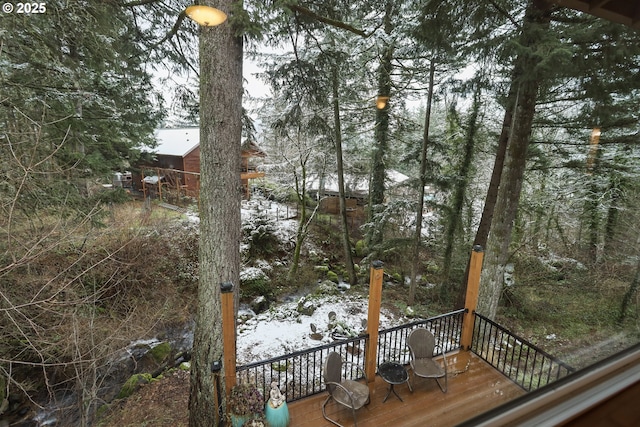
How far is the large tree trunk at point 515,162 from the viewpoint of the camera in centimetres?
377

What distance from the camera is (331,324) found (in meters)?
6.48

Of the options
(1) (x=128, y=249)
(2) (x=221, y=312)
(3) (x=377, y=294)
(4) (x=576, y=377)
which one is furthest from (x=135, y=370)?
(4) (x=576, y=377)

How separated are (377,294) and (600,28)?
366 centimetres

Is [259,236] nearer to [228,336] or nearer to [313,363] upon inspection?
[313,363]

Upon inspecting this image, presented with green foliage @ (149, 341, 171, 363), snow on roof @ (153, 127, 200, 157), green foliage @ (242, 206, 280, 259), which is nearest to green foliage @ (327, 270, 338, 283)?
green foliage @ (242, 206, 280, 259)

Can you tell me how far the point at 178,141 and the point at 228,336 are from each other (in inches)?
364

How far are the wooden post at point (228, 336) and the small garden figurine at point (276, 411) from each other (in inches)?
20.6

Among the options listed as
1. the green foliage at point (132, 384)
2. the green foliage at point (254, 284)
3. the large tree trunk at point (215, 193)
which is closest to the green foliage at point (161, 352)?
the green foliage at point (132, 384)

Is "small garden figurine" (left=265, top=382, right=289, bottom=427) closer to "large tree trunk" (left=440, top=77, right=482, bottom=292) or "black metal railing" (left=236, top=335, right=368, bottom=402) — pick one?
"black metal railing" (left=236, top=335, right=368, bottom=402)

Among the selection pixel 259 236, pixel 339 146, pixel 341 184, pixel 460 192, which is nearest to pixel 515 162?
pixel 460 192

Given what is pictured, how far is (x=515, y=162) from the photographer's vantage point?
4.57 metres

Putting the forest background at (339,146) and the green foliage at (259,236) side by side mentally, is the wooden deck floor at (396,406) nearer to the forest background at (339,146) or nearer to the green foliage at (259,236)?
the forest background at (339,146)

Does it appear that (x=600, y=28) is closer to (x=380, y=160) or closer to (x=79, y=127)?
(x=380, y=160)

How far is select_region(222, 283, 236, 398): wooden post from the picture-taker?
321cm
